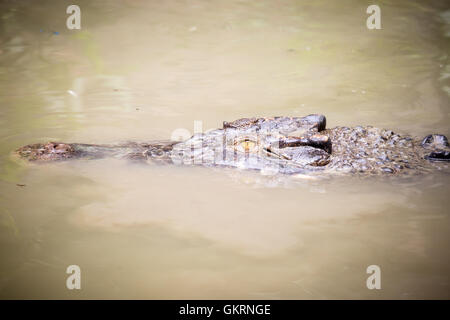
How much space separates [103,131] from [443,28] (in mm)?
7029

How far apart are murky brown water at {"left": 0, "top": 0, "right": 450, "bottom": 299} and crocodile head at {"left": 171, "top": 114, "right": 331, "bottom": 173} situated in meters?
0.16

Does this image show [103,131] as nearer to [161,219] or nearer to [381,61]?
[161,219]

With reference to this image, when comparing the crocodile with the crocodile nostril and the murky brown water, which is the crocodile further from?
the murky brown water

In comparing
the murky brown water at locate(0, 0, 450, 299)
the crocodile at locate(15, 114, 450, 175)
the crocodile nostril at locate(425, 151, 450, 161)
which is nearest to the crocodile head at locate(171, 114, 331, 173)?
the crocodile at locate(15, 114, 450, 175)

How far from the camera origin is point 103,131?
15.3ft

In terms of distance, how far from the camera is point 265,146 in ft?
11.3

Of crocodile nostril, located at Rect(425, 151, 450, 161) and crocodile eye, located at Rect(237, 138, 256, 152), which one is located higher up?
crocodile eye, located at Rect(237, 138, 256, 152)

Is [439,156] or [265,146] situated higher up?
[265,146]

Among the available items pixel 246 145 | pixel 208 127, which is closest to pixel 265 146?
pixel 246 145

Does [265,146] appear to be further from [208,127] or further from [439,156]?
[439,156]

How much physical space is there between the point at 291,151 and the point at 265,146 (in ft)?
0.77

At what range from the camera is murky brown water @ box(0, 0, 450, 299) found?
7.44 feet

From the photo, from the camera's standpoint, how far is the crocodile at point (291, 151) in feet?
11.2
